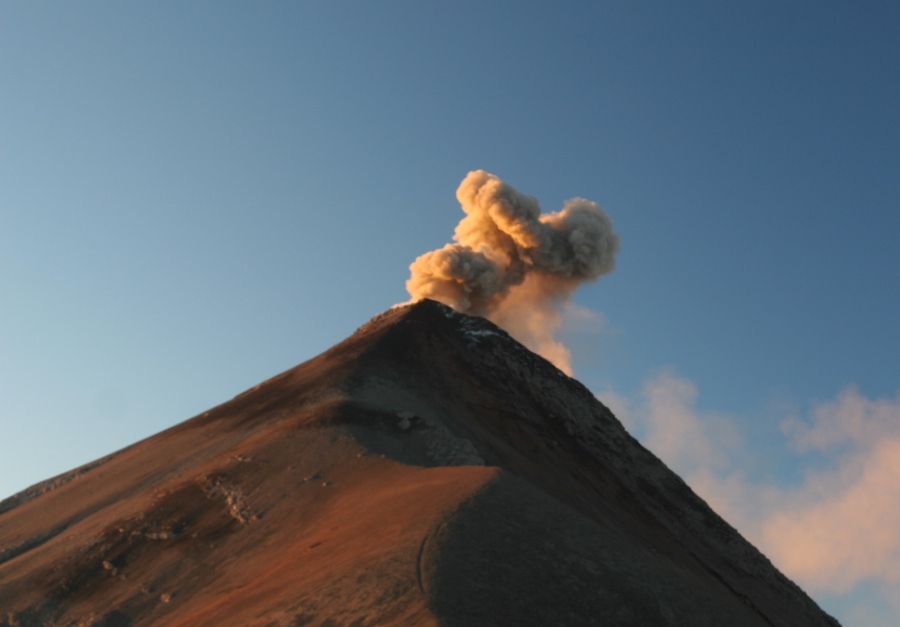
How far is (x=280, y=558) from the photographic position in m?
26.8

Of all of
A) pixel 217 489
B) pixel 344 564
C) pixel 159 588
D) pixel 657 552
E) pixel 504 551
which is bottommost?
pixel 657 552

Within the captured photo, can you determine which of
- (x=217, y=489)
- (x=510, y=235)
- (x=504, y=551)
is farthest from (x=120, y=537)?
(x=510, y=235)

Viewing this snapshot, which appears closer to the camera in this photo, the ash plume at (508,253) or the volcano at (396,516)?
the volcano at (396,516)

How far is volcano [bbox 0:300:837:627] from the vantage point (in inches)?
844

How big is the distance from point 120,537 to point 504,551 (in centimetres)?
1629

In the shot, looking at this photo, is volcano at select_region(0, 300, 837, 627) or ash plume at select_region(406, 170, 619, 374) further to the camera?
ash plume at select_region(406, 170, 619, 374)

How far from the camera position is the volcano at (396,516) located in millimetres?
21438

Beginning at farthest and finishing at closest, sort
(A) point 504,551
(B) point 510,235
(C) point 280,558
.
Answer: (B) point 510,235, (C) point 280,558, (A) point 504,551

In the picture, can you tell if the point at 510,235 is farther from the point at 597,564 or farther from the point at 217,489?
the point at 597,564

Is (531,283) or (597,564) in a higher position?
(531,283)

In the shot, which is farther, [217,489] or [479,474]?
[217,489]

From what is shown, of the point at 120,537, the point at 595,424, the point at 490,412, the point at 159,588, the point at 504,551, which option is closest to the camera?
the point at 504,551

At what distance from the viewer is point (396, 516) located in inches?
988

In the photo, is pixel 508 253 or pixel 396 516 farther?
pixel 508 253
